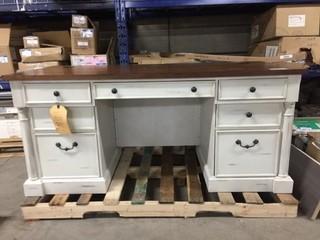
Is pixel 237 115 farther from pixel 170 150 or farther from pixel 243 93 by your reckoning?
pixel 170 150

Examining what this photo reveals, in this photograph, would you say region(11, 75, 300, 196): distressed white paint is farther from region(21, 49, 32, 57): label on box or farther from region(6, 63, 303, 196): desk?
region(21, 49, 32, 57): label on box

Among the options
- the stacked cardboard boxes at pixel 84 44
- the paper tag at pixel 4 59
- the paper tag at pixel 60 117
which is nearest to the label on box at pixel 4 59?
the paper tag at pixel 4 59

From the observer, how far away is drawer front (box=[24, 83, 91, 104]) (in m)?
1.20

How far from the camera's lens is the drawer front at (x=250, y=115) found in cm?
122

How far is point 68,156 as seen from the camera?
4.30 ft

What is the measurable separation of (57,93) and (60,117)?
0.36 feet

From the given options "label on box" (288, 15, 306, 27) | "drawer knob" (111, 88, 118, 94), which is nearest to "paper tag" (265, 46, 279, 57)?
"label on box" (288, 15, 306, 27)

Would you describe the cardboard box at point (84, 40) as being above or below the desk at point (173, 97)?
above

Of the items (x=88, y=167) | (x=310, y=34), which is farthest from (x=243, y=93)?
(x=310, y=34)

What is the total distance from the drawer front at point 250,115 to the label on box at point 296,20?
0.88m

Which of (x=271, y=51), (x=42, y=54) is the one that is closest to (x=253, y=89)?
(x=271, y=51)

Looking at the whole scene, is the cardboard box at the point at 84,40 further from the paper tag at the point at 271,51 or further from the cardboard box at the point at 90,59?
the paper tag at the point at 271,51

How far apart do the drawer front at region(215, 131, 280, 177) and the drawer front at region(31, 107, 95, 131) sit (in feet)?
2.02

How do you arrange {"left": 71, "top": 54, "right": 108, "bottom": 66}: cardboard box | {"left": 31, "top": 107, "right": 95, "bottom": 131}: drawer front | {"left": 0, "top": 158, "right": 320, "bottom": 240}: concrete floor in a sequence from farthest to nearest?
{"left": 71, "top": 54, "right": 108, "bottom": 66}: cardboard box < {"left": 31, "top": 107, "right": 95, "bottom": 131}: drawer front < {"left": 0, "top": 158, "right": 320, "bottom": 240}: concrete floor
